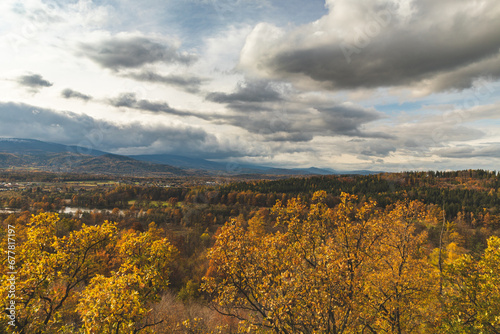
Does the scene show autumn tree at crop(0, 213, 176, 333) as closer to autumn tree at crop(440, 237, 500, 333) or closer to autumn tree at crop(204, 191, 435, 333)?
autumn tree at crop(204, 191, 435, 333)

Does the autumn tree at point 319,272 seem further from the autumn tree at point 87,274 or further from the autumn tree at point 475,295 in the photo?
the autumn tree at point 87,274

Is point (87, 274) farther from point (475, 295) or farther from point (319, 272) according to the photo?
point (475, 295)

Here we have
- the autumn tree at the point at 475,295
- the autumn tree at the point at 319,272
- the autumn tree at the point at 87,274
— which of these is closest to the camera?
the autumn tree at the point at 87,274

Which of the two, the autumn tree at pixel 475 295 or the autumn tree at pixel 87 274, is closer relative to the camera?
the autumn tree at pixel 87 274

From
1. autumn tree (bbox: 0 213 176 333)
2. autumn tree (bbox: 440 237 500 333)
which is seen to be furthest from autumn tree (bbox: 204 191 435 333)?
autumn tree (bbox: 0 213 176 333)

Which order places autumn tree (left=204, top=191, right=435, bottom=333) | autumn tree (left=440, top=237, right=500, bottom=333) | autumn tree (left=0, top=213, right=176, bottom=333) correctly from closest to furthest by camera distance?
autumn tree (left=0, top=213, right=176, bottom=333)
autumn tree (left=204, top=191, right=435, bottom=333)
autumn tree (left=440, top=237, right=500, bottom=333)

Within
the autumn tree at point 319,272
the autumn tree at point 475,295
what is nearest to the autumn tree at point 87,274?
the autumn tree at point 319,272

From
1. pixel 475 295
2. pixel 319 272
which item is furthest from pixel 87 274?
pixel 475 295

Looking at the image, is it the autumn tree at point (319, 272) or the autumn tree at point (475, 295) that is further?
the autumn tree at point (475, 295)

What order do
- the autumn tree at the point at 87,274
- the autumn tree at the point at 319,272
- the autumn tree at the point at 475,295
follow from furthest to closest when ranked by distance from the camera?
the autumn tree at the point at 475,295, the autumn tree at the point at 319,272, the autumn tree at the point at 87,274

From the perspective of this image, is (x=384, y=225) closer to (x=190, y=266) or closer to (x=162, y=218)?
(x=190, y=266)

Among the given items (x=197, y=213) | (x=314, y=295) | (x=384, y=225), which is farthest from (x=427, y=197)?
(x=314, y=295)
